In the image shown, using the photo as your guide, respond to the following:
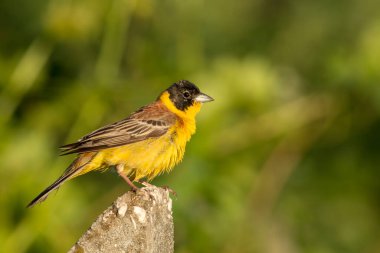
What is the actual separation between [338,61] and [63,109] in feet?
9.41

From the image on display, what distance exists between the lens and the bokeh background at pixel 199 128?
9.40 m

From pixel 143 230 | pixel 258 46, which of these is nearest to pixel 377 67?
pixel 258 46

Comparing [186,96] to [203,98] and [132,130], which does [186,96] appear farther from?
[132,130]

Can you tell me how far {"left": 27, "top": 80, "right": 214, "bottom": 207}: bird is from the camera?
7.95 meters

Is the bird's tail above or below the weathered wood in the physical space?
below

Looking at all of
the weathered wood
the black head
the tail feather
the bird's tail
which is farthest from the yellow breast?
the weathered wood

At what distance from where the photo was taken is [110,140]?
8156 millimetres

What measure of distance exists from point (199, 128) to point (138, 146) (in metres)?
1.78

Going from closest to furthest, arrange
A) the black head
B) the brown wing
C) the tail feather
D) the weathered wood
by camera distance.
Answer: the weathered wood
the tail feather
the brown wing
the black head

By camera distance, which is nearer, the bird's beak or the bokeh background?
the bird's beak

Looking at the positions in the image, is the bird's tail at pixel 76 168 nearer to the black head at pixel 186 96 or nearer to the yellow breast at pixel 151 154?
the yellow breast at pixel 151 154

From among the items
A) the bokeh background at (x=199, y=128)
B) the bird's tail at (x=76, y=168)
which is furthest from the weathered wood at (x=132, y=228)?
the bokeh background at (x=199, y=128)

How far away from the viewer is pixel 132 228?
5.43m

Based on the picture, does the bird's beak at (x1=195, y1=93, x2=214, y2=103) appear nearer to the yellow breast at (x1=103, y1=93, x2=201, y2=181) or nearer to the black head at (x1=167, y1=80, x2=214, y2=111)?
the black head at (x1=167, y1=80, x2=214, y2=111)
